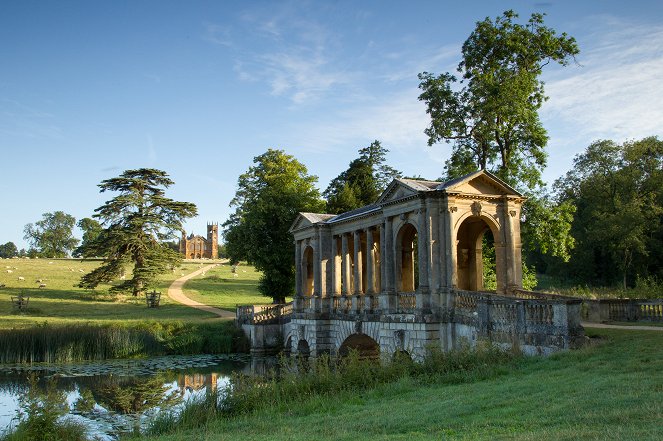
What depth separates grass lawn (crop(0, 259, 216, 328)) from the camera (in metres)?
42.0

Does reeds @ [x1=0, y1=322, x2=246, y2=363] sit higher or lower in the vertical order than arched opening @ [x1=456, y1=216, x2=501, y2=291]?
lower

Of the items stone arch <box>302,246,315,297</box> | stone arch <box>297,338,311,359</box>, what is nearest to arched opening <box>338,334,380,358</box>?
stone arch <box>297,338,311,359</box>

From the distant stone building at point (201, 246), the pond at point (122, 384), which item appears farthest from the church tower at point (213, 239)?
the pond at point (122, 384)

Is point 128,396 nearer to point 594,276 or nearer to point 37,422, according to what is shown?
point 37,422

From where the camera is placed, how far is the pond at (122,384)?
763 inches

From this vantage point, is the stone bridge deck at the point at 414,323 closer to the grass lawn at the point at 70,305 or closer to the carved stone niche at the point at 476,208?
the carved stone niche at the point at 476,208

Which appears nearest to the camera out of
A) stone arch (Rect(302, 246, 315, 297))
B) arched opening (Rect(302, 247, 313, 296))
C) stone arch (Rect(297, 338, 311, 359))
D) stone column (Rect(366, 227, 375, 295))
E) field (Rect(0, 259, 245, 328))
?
stone column (Rect(366, 227, 375, 295))

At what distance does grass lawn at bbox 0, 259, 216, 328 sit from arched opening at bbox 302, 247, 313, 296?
31.3 feet

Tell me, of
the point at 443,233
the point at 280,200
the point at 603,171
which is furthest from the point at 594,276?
the point at 443,233

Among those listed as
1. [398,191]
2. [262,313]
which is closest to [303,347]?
[262,313]

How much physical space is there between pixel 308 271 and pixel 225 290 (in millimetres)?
27460

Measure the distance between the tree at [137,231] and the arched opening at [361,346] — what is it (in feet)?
87.0

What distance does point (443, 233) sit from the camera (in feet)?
80.0

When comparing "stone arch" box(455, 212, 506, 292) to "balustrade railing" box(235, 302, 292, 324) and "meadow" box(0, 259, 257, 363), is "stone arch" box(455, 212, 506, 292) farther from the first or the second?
"meadow" box(0, 259, 257, 363)
